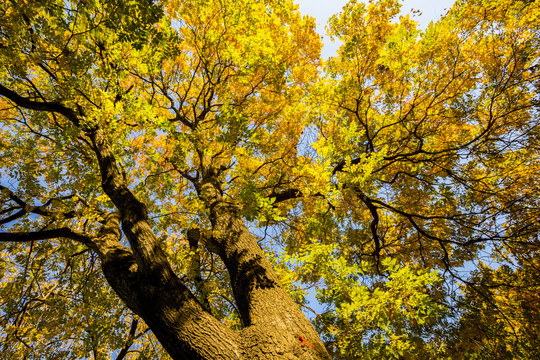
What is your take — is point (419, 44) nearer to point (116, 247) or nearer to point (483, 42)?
point (483, 42)

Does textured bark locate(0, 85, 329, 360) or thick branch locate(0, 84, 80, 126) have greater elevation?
thick branch locate(0, 84, 80, 126)

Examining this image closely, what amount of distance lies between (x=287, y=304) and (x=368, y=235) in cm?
415

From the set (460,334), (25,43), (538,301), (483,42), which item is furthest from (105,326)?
(483,42)

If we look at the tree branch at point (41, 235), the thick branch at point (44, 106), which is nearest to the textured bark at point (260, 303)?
the tree branch at point (41, 235)

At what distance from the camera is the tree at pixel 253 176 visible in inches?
92.4

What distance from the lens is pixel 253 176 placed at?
4.50 metres

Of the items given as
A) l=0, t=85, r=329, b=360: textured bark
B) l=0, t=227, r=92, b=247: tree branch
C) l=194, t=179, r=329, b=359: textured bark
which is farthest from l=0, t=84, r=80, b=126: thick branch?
l=194, t=179, r=329, b=359: textured bark

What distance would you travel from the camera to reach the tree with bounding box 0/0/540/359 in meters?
2.35

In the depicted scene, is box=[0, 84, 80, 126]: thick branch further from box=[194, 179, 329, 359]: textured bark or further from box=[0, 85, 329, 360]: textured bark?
box=[194, 179, 329, 359]: textured bark

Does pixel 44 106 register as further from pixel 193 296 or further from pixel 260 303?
pixel 260 303

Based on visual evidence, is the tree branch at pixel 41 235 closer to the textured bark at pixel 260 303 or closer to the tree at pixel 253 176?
the tree at pixel 253 176

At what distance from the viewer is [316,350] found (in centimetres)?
181

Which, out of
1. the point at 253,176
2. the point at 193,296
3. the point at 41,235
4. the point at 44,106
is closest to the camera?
the point at 193,296

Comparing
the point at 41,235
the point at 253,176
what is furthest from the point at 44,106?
the point at 253,176
